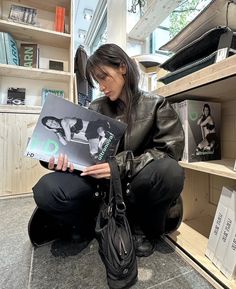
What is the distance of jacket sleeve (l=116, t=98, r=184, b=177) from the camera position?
2.15 ft

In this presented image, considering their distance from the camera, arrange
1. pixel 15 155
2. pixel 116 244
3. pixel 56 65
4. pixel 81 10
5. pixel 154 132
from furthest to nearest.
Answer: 1. pixel 81 10
2. pixel 56 65
3. pixel 15 155
4. pixel 154 132
5. pixel 116 244

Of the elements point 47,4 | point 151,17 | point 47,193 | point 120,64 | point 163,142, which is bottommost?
point 47,193

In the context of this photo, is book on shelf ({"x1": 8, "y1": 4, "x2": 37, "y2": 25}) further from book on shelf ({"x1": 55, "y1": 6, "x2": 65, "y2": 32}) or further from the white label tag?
the white label tag

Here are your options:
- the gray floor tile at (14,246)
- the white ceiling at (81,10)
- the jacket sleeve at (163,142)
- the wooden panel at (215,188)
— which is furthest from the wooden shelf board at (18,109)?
the white ceiling at (81,10)

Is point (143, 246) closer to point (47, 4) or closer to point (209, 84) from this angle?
point (209, 84)

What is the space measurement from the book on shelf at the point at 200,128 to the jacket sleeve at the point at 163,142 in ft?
0.19

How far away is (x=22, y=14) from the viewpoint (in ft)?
5.05

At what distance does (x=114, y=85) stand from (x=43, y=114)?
0.95ft

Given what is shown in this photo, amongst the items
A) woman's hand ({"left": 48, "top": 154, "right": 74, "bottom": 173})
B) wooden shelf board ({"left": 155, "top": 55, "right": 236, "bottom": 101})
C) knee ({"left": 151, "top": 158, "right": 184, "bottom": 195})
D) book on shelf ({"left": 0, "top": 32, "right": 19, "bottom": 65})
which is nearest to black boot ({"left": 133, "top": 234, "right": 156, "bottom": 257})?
knee ({"left": 151, "top": 158, "right": 184, "bottom": 195})

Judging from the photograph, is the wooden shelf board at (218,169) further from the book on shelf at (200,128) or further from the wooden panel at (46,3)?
the wooden panel at (46,3)

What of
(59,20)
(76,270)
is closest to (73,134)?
(76,270)

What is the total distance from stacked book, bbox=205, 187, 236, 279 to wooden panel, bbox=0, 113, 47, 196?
4.00 ft

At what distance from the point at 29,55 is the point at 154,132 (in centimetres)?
135


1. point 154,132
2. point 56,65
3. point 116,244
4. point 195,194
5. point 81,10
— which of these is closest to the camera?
point 116,244
